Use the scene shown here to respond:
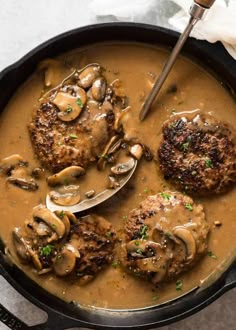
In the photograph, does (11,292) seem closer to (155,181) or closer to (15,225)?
(15,225)

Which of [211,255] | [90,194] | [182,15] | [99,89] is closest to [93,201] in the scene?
[90,194]

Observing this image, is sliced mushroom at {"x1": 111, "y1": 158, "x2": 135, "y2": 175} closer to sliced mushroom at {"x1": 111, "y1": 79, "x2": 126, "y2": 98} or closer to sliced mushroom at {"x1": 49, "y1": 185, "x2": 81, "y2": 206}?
sliced mushroom at {"x1": 49, "y1": 185, "x2": 81, "y2": 206}

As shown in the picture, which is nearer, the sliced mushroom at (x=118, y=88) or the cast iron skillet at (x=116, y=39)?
the cast iron skillet at (x=116, y=39)

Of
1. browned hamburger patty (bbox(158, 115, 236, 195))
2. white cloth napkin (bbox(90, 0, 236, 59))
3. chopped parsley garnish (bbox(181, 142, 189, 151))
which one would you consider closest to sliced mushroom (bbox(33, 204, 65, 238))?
browned hamburger patty (bbox(158, 115, 236, 195))

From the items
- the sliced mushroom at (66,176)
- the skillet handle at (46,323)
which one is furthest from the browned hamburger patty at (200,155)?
the skillet handle at (46,323)

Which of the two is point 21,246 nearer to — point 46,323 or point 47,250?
point 47,250

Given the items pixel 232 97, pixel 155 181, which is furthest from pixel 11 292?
pixel 232 97

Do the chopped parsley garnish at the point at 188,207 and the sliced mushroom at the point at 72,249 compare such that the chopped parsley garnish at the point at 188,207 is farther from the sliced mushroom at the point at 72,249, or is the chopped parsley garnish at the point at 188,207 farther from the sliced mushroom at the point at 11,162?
the sliced mushroom at the point at 11,162
